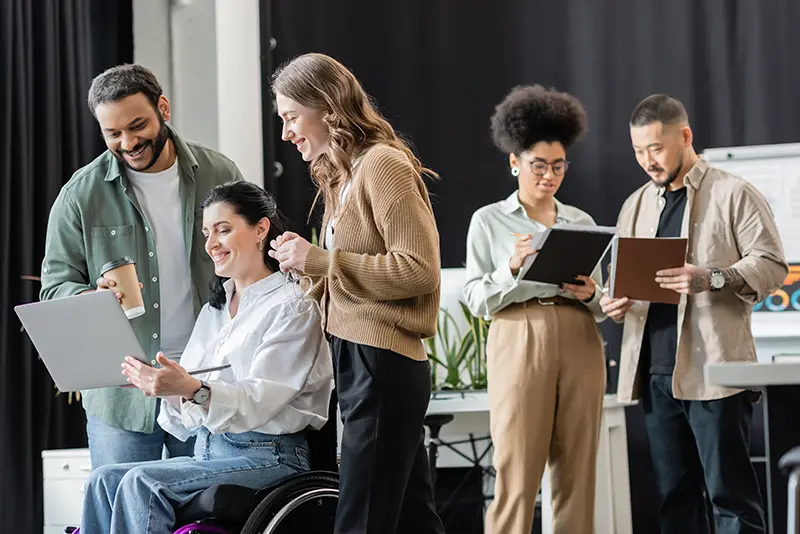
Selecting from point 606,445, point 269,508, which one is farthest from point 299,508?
point 606,445

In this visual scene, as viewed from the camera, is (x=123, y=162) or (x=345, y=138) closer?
(x=345, y=138)

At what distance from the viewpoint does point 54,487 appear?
3.46 meters

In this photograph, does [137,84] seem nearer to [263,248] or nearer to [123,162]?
[123,162]

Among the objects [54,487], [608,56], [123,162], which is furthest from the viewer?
[608,56]

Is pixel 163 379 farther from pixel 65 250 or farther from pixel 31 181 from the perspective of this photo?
pixel 31 181

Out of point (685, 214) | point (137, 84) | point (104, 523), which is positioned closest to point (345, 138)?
point (137, 84)

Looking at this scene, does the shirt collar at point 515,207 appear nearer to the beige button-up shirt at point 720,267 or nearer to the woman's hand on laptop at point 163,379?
the beige button-up shirt at point 720,267

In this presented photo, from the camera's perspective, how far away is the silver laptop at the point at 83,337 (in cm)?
216

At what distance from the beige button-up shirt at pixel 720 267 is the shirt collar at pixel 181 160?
1364mm

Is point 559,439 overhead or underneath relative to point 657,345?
underneath

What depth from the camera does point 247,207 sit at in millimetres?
2471

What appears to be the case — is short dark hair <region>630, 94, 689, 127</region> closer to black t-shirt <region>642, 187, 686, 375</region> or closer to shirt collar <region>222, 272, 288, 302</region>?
black t-shirt <region>642, 187, 686, 375</region>

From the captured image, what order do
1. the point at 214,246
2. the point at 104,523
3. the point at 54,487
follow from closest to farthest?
the point at 104,523 → the point at 214,246 → the point at 54,487

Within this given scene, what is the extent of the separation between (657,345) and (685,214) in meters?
0.40
